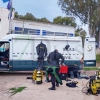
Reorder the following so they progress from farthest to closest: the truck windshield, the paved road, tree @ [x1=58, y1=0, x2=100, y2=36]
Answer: tree @ [x1=58, y1=0, x2=100, y2=36] < the truck windshield < the paved road

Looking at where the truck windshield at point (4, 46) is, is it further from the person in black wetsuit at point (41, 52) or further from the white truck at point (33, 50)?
the person in black wetsuit at point (41, 52)

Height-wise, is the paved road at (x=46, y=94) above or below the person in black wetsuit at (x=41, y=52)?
below

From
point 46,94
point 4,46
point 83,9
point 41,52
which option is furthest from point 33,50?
point 83,9

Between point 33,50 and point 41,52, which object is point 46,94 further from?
point 33,50

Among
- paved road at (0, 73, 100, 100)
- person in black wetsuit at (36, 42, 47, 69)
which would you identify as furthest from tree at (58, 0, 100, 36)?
paved road at (0, 73, 100, 100)

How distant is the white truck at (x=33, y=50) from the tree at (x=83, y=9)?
15741mm

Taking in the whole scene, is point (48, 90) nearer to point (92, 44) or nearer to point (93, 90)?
point (93, 90)

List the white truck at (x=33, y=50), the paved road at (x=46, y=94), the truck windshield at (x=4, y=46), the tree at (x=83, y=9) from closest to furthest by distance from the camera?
1. the paved road at (x=46, y=94)
2. the white truck at (x=33, y=50)
3. the truck windshield at (x=4, y=46)
4. the tree at (x=83, y=9)

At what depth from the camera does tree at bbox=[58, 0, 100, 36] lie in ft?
94.9

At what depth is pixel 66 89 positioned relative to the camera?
8.99m

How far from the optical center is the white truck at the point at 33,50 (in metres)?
12.6

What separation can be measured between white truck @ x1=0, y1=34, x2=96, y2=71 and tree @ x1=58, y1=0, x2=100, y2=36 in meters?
15.7

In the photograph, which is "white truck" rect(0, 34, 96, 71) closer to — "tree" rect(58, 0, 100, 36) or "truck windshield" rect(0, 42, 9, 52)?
"truck windshield" rect(0, 42, 9, 52)

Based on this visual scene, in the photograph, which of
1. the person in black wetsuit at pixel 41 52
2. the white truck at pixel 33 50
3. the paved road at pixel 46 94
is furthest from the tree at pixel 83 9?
the paved road at pixel 46 94
